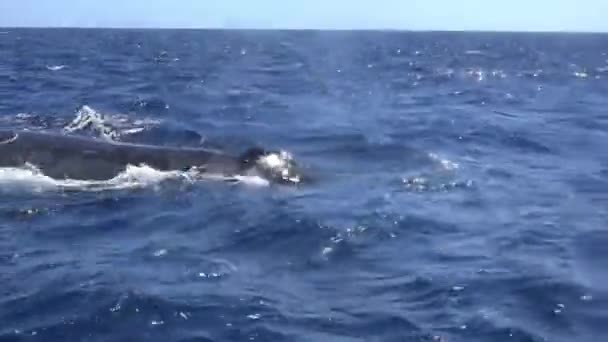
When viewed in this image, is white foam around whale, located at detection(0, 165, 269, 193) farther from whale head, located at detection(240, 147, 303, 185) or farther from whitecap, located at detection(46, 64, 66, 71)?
whitecap, located at detection(46, 64, 66, 71)

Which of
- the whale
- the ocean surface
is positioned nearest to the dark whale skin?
the whale

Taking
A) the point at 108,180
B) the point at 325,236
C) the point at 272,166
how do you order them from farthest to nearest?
the point at 272,166, the point at 108,180, the point at 325,236

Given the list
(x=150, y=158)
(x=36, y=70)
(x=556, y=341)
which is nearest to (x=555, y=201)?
(x=556, y=341)

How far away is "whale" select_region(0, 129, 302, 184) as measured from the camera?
63.6 feet

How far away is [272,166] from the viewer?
19906 millimetres

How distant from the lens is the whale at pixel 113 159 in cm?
1939

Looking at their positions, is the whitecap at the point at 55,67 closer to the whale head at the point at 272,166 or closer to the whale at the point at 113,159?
the whale at the point at 113,159

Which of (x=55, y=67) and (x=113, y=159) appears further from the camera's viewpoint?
(x=55, y=67)

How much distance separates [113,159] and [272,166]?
3925 mm

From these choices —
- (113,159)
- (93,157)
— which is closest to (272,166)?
(113,159)

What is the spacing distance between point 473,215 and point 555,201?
249 centimetres

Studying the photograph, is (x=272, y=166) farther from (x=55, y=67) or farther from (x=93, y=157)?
(x=55, y=67)

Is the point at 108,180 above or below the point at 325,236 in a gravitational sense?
above

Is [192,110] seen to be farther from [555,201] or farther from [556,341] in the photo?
[556,341]
